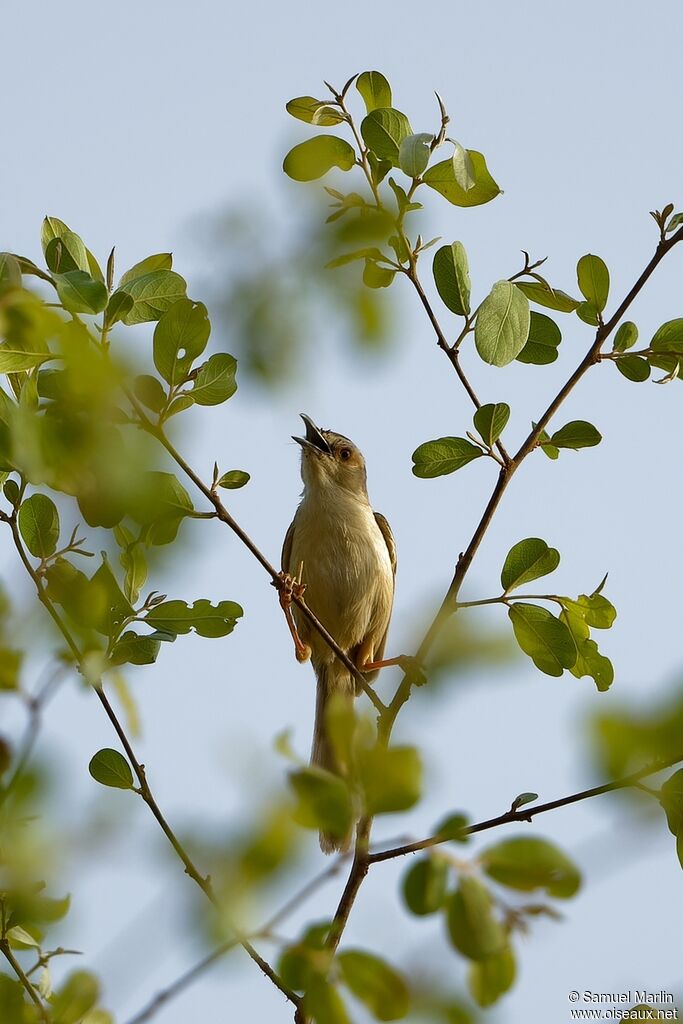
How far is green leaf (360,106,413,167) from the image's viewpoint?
2.71 meters

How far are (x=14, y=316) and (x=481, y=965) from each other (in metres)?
0.96

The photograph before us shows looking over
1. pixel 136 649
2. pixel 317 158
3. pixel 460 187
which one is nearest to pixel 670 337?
pixel 460 187

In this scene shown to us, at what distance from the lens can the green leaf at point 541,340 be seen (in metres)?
3.11

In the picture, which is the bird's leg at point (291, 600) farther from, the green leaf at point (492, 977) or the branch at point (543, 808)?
the green leaf at point (492, 977)

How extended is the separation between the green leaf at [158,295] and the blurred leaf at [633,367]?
1400 mm

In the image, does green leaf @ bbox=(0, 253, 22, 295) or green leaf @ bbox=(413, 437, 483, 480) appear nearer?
green leaf @ bbox=(0, 253, 22, 295)

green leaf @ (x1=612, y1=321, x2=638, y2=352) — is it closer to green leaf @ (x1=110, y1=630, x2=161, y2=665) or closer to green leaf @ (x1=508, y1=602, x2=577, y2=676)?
green leaf @ (x1=508, y1=602, x2=577, y2=676)

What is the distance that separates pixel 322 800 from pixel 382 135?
76.9 inches

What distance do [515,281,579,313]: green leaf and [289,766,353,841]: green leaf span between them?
2.05 meters

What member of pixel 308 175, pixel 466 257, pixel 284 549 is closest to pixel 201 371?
pixel 308 175

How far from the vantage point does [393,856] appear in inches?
96.0

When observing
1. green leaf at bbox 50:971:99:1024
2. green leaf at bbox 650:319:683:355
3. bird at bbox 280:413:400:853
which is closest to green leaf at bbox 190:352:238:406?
green leaf at bbox 650:319:683:355

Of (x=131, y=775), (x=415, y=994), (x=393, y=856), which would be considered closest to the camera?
(x=415, y=994)

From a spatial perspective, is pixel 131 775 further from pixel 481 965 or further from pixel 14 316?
pixel 14 316
